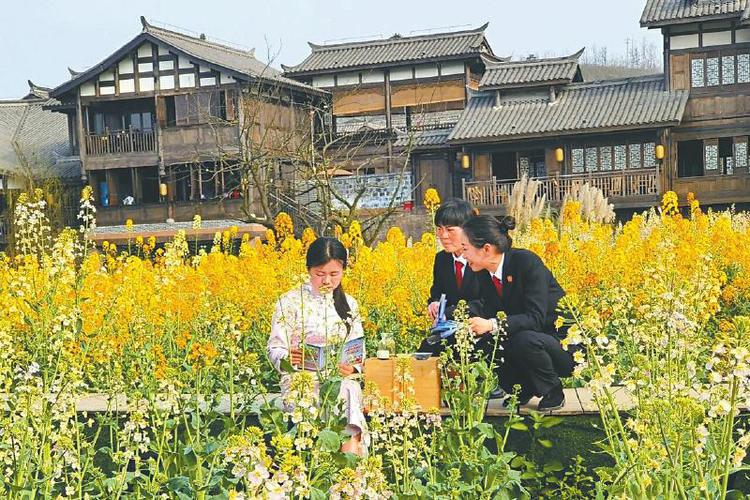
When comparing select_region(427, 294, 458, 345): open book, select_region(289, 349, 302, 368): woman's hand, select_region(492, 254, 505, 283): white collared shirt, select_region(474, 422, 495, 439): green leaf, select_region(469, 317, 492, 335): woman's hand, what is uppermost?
select_region(492, 254, 505, 283): white collared shirt

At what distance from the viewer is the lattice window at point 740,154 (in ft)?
72.8

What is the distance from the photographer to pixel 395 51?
27453 mm

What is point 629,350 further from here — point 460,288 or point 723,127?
point 723,127

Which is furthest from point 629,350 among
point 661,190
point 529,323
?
point 661,190

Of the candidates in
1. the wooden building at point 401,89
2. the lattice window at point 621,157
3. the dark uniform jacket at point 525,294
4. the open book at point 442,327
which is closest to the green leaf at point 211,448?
the open book at point 442,327

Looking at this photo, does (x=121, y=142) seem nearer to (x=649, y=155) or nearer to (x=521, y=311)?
(x=649, y=155)

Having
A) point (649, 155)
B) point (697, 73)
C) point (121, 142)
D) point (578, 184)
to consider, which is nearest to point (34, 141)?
point (121, 142)

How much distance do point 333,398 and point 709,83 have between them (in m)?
21.1

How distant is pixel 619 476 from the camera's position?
2607 millimetres

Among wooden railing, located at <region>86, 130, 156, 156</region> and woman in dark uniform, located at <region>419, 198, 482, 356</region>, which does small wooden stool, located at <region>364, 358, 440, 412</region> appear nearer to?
woman in dark uniform, located at <region>419, 198, 482, 356</region>

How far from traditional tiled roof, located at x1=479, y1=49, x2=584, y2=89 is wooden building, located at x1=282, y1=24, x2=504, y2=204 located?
952 mm

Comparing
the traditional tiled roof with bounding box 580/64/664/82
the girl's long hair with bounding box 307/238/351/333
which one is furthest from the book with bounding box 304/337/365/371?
the traditional tiled roof with bounding box 580/64/664/82

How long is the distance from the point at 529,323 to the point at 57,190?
22.6 meters

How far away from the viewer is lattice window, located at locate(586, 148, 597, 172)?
77.0ft
